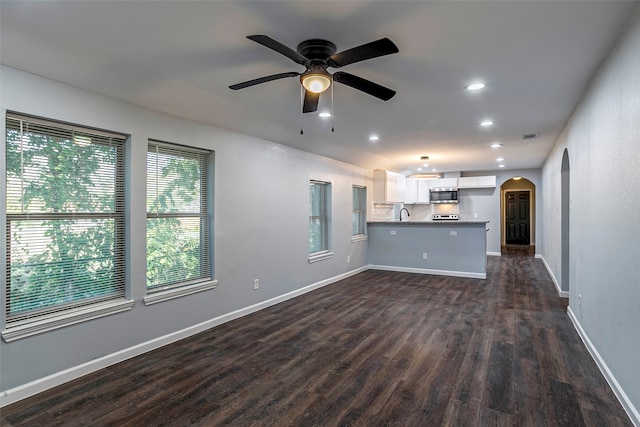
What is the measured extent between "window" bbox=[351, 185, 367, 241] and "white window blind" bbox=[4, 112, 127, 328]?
16.1 ft

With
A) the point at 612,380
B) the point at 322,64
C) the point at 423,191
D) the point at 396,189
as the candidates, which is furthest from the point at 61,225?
the point at 423,191

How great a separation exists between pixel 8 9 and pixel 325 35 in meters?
1.71

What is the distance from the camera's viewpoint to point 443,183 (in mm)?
9672

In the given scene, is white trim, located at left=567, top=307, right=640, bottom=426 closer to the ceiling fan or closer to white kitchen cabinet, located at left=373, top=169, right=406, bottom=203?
the ceiling fan

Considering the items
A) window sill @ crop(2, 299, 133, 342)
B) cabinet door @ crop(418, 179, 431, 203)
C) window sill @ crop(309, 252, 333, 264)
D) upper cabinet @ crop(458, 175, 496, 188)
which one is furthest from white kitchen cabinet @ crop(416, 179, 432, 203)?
window sill @ crop(2, 299, 133, 342)

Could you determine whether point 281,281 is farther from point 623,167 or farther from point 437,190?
point 437,190

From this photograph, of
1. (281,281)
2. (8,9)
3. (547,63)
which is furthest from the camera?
(281,281)

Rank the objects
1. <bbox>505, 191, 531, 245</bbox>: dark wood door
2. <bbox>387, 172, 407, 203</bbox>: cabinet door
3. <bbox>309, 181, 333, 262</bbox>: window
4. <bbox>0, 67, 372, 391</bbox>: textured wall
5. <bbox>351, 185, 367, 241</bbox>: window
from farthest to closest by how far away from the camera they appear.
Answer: <bbox>505, 191, 531, 245</bbox>: dark wood door → <bbox>387, 172, 407, 203</bbox>: cabinet door → <bbox>351, 185, 367, 241</bbox>: window → <bbox>309, 181, 333, 262</bbox>: window → <bbox>0, 67, 372, 391</bbox>: textured wall

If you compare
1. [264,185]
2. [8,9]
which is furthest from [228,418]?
[264,185]

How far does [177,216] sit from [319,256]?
2.73 metres

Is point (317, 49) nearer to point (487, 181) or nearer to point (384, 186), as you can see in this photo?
point (384, 186)

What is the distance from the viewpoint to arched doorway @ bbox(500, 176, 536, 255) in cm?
1138

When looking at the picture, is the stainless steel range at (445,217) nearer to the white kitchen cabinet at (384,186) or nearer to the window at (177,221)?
the white kitchen cabinet at (384,186)

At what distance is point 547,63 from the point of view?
250 centimetres
